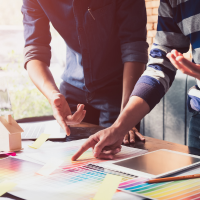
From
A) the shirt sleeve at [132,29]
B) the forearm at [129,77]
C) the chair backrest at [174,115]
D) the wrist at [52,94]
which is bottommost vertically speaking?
the chair backrest at [174,115]

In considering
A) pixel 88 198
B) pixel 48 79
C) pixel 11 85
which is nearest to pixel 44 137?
pixel 48 79

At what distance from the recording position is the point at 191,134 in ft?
3.65

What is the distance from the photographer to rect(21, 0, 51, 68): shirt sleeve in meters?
1.39

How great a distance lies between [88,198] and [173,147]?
0.47 metres

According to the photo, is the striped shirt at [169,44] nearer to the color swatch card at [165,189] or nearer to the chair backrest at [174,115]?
the color swatch card at [165,189]

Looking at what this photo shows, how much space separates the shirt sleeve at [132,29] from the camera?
1.25 m

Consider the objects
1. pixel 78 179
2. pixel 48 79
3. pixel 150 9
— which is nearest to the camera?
pixel 78 179

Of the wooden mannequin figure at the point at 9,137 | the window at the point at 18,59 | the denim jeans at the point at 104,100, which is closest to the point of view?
the wooden mannequin figure at the point at 9,137

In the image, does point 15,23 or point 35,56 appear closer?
point 35,56

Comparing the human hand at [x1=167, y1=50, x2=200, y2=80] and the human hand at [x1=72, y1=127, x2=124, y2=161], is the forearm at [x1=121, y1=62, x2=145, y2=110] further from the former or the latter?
the human hand at [x1=167, y1=50, x2=200, y2=80]

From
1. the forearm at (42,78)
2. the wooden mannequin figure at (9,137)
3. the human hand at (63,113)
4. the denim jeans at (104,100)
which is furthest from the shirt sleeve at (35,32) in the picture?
the wooden mannequin figure at (9,137)

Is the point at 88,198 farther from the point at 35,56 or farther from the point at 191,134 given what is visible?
the point at 35,56

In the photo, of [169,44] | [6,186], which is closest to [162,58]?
[169,44]

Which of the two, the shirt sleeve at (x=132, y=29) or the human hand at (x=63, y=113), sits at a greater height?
the shirt sleeve at (x=132, y=29)
